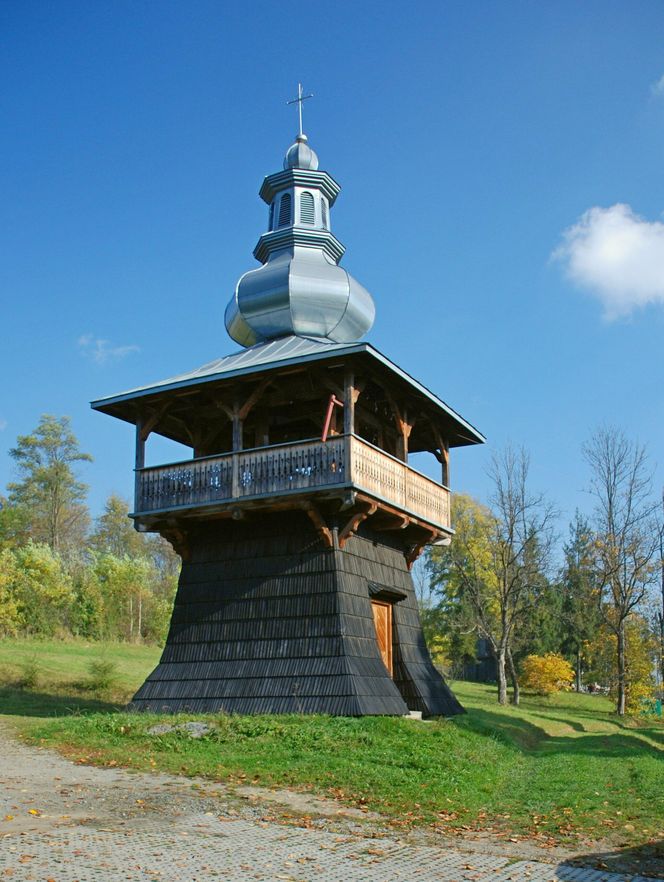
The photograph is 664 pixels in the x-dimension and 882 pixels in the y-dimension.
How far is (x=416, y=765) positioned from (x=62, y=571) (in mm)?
30573

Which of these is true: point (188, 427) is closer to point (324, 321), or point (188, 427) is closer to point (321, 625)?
point (324, 321)

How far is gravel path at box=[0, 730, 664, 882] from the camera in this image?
302 inches

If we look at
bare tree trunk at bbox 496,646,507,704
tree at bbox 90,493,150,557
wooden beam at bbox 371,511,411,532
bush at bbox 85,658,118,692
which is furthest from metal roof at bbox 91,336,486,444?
tree at bbox 90,493,150,557

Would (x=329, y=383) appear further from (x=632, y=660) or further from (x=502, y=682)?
(x=632, y=660)

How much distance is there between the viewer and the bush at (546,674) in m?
45.9

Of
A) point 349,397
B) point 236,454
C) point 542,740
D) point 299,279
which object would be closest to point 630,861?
point 349,397

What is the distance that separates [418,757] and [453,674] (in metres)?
39.6

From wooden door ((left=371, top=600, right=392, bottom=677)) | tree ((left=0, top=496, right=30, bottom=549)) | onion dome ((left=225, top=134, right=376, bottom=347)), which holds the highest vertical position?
onion dome ((left=225, top=134, right=376, bottom=347))

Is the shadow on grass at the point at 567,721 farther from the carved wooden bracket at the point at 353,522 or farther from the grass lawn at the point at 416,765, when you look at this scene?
the carved wooden bracket at the point at 353,522

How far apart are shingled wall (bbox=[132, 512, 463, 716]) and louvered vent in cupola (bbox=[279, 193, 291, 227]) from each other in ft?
28.9

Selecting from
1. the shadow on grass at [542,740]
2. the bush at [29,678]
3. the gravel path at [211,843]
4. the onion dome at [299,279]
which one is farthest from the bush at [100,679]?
the gravel path at [211,843]

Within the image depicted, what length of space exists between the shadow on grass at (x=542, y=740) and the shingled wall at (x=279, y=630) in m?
1.44

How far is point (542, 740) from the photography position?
2533 centimetres

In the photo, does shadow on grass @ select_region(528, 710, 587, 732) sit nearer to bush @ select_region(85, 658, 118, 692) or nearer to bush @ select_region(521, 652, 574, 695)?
bush @ select_region(521, 652, 574, 695)
